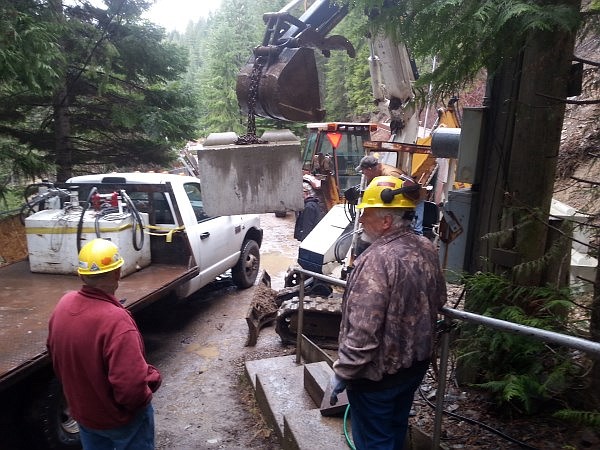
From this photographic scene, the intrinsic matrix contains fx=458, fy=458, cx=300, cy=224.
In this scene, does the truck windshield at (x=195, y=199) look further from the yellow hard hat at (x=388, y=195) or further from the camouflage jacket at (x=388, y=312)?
the camouflage jacket at (x=388, y=312)

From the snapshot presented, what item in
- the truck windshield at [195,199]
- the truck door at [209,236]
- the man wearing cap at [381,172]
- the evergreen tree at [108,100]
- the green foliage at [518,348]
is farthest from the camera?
the evergreen tree at [108,100]

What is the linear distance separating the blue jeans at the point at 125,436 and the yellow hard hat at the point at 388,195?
72.0 inches

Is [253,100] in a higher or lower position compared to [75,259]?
higher

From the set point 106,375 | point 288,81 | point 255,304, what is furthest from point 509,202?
point 255,304

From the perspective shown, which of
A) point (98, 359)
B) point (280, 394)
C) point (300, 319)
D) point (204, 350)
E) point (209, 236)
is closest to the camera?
point (98, 359)

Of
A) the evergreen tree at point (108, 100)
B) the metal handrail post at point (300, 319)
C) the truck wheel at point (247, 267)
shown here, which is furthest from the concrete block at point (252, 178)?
the evergreen tree at point (108, 100)

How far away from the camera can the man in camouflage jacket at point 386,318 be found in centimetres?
226

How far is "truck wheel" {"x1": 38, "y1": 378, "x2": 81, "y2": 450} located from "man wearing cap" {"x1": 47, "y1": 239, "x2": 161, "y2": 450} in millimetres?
1098

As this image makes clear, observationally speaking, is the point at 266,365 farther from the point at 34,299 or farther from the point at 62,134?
the point at 62,134

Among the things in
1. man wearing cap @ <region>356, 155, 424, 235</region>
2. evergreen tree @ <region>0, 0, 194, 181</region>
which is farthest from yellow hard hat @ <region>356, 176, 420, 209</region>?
evergreen tree @ <region>0, 0, 194, 181</region>

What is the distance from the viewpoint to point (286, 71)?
375 cm

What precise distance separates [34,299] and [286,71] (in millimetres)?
3498

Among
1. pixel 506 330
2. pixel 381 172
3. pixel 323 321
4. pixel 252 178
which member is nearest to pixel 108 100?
pixel 381 172

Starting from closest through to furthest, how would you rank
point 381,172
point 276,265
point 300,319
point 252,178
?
point 252,178 → point 300,319 → point 381,172 → point 276,265
